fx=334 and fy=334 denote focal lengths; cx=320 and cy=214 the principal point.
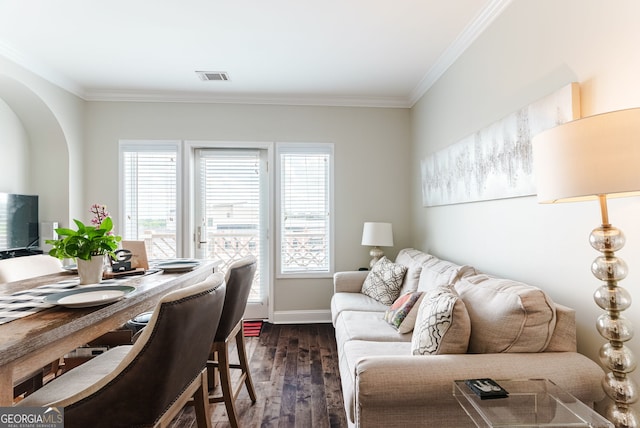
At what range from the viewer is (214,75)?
3357mm

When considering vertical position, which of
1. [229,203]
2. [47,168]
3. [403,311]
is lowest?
[403,311]

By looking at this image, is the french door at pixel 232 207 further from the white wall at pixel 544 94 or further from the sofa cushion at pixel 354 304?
the white wall at pixel 544 94

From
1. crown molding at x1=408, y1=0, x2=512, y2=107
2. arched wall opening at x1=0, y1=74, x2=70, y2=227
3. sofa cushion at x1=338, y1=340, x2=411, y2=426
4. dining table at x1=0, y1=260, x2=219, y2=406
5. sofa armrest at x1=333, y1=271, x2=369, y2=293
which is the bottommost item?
sofa cushion at x1=338, y1=340, x2=411, y2=426

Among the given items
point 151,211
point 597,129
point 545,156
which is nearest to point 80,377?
point 545,156

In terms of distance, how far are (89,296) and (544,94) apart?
7.88 ft

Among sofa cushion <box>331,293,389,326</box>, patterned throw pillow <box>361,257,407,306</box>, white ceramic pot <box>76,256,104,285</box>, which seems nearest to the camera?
white ceramic pot <box>76,256,104,285</box>

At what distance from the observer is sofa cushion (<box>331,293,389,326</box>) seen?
2.77 m

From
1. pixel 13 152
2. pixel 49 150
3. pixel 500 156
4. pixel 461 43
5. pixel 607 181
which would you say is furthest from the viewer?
pixel 49 150

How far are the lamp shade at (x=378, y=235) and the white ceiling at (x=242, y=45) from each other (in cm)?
151

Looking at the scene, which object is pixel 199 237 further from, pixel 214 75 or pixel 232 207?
pixel 214 75

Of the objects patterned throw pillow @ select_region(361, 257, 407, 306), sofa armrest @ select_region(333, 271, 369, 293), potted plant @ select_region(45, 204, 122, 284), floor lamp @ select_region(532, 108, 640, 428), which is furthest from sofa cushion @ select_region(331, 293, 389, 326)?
potted plant @ select_region(45, 204, 122, 284)

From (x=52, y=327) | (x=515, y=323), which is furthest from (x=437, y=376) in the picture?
(x=52, y=327)

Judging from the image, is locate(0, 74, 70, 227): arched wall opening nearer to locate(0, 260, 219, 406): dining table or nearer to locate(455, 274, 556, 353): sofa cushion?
locate(0, 260, 219, 406): dining table

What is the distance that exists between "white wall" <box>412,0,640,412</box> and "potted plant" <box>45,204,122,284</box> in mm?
2218
